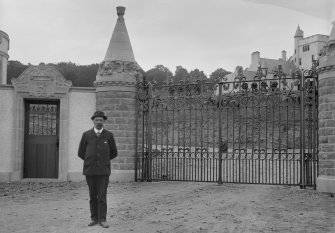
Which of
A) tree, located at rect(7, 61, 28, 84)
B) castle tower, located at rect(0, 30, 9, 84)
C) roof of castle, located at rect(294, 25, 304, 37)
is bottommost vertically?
castle tower, located at rect(0, 30, 9, 84)

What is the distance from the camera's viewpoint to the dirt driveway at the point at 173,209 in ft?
21.7

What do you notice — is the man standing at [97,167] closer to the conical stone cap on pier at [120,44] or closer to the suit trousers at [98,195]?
the suit trousers at [98,195]

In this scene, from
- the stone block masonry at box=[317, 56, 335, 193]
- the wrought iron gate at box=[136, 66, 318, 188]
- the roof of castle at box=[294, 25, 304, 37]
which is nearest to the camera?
the stone block masonry at box=[317, 56, 335, 193]

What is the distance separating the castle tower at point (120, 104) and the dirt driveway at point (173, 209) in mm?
929

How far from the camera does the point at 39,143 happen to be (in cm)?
1272

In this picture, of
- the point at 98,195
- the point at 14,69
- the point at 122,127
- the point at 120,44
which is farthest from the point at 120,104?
the point at 14,69

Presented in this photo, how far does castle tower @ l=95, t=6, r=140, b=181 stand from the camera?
12.2 metres

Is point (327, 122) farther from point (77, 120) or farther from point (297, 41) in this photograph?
point (297, 41)

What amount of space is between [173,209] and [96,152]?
2.26m

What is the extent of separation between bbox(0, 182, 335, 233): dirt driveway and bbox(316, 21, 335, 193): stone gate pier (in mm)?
400

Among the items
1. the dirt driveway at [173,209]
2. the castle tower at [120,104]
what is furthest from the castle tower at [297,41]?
the dirt driveway at [173,209]

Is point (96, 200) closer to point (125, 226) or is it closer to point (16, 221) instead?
point (125, 226)

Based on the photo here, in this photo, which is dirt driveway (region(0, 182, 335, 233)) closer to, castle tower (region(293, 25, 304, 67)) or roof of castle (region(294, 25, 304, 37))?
castle tower (region(293, 25, 304, 67))

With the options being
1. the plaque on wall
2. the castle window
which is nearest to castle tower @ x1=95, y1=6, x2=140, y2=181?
the plaque on wall
